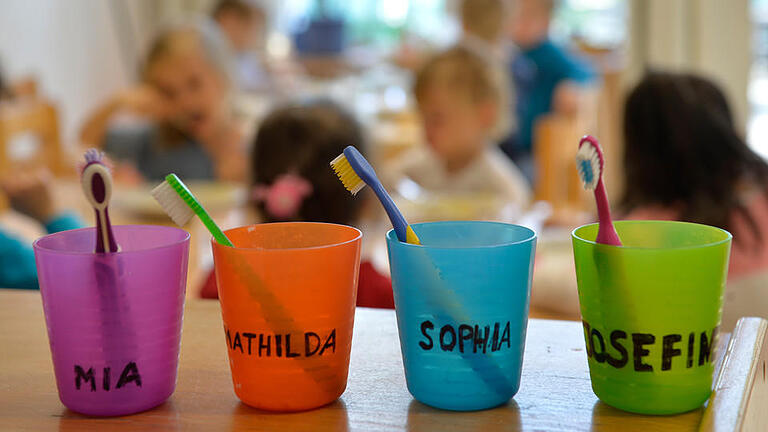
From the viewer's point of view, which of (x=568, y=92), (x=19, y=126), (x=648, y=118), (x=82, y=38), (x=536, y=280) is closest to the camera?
(x=536, y=280)

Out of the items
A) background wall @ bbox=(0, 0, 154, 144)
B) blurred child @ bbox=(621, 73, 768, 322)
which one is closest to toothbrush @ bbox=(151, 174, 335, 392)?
blurred child @ bbox=(621, 73, 768, 322)

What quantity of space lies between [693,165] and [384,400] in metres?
1.12

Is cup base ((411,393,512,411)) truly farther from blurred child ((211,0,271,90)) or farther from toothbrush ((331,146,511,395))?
blurred child ((211,0,271,90))

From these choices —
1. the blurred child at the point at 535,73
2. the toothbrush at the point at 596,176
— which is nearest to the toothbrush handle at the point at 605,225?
the toothbrush at the point at 596,176

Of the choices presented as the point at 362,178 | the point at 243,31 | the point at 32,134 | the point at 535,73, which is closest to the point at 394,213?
the point at 362,178

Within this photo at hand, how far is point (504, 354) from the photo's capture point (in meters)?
0.44

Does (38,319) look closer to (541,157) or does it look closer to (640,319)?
(640,319)

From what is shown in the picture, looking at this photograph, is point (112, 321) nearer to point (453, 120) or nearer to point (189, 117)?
point (453, 120)

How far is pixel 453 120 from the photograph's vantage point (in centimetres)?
243

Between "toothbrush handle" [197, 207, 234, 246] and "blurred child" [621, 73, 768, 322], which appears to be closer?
"toothbrush handle" [197, 207, 234, 246]

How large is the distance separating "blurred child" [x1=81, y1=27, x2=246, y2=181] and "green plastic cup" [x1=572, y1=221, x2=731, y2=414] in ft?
7.48

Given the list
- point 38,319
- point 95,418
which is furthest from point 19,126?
point 95,418

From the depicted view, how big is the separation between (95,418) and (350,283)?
0.15 meters

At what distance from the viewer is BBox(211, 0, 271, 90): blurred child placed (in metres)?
3.97
